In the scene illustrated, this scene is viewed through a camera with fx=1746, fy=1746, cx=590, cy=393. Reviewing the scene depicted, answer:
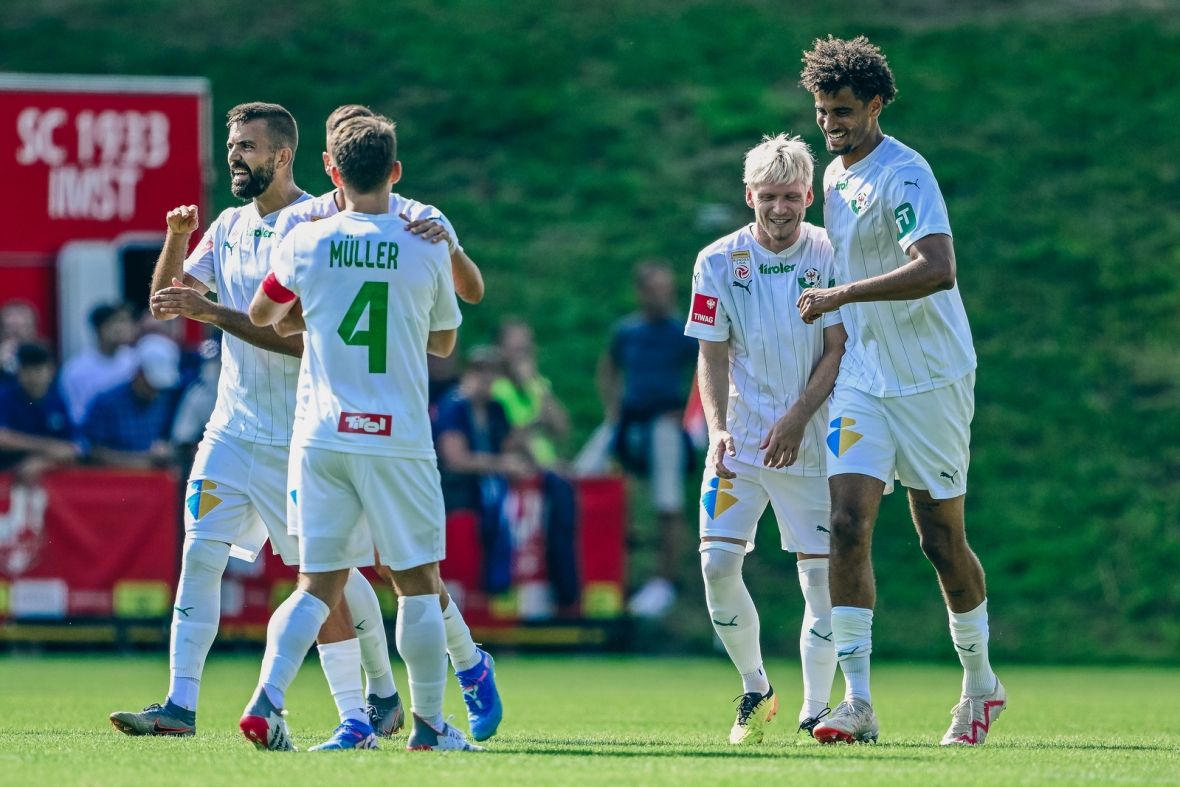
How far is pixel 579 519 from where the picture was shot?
47.4 ft

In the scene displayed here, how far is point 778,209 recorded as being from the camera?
7.61 metres

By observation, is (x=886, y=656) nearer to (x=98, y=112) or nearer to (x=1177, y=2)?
(x=98, y=112)

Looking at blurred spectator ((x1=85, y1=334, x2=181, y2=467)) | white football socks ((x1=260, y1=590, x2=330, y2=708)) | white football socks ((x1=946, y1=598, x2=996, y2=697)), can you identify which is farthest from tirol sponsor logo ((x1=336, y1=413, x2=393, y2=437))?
blurred spectator ((x1=85, y1=334, x2=181, y2=467))

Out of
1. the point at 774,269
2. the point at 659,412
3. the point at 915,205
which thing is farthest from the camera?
the point at 659,412

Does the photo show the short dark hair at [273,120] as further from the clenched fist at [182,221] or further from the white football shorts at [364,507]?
the white football shorts at [364,507]

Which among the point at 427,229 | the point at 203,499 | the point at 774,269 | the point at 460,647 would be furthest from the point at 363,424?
the point at 774,269

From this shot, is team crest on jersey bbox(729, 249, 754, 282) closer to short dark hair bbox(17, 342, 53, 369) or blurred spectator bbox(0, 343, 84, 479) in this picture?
blurred spectator bbox(0, 343, 84, 479)

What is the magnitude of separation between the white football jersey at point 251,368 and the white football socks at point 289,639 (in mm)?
1249

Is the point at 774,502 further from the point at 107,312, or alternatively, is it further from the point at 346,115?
the point at 107,312

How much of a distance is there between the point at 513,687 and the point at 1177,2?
1829cm

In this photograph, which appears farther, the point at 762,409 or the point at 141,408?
the point at 141,408

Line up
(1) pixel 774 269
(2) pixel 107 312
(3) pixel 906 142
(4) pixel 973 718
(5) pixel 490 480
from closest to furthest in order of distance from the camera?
(4) pixel 973 718, (1) pixel 774 269, (5) pixel 490 480, (2) pixel 107 312, (3) pixel 906 142

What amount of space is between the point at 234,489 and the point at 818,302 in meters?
2.61

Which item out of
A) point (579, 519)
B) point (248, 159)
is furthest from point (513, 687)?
point (248, 159)
